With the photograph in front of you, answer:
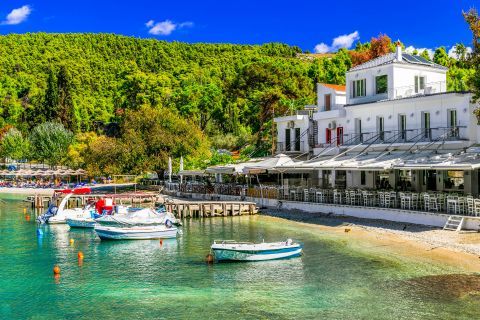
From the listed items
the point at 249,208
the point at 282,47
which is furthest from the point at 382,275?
the point at 282,47

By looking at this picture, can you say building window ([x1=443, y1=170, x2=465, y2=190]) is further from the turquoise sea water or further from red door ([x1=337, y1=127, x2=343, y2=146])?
red door ([x1=337, y1=127, x2=343, y2=146])

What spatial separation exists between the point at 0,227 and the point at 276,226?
65.9 ft

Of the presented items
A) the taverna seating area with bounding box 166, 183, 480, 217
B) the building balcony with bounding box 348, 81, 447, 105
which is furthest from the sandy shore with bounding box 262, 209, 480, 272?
the building balcony with bounding box 348, 81, 447, 105

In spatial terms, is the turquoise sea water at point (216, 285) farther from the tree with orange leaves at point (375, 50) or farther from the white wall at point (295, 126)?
the tree with orange leaves at point (375, 50)

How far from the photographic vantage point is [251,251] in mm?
25719

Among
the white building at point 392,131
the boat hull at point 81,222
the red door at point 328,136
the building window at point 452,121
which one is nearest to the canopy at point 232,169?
the white building at point 392,131

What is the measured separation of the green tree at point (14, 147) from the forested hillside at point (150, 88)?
74 cm

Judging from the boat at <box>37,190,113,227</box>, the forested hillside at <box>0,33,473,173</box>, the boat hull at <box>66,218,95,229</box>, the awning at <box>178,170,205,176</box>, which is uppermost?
the forested hillside at <box>0,33,473,173</box>

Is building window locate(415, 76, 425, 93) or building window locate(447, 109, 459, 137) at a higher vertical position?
building window locate(415, 76, 425, 93)

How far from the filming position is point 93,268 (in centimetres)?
2544

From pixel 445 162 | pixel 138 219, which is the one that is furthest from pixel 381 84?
pixel 138 219

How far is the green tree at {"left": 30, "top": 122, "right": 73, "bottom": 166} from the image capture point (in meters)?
94.6

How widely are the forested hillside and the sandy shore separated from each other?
14322 mm

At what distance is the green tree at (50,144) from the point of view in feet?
310
